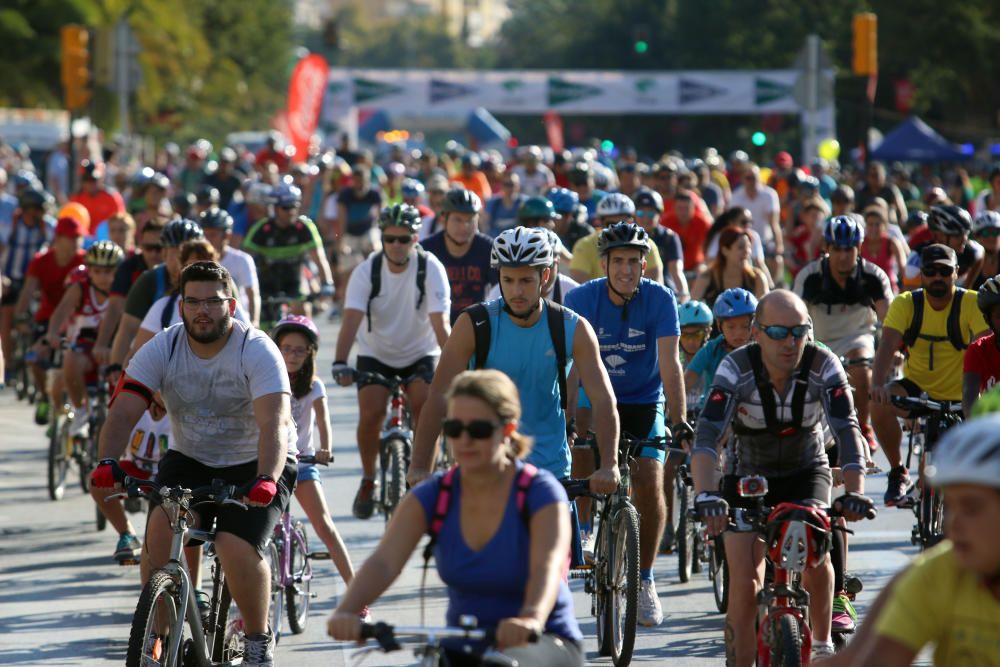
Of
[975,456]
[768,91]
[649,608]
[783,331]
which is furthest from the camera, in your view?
[768,91]

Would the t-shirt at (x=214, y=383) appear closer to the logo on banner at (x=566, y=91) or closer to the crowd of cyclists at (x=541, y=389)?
the crowd of cyclists at (x=541, y=389)

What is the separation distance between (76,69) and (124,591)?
15879 millimetres

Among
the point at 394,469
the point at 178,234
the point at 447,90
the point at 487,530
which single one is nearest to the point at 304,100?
the point at 447,90

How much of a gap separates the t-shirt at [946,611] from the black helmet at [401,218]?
7.54 m

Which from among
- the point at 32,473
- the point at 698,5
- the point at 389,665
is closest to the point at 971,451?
the point at 389,665

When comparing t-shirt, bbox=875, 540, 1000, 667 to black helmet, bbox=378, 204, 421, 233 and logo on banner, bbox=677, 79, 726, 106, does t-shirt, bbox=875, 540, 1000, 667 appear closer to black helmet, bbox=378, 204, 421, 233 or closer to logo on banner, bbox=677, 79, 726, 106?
black helmet, bbox=378, 204, 421, 233

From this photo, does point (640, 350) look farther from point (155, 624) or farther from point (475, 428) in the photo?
point (475, 428)

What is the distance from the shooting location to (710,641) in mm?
8859

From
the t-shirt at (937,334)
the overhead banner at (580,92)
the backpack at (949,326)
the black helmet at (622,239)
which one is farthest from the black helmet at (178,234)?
the overhead banner at (580,92)

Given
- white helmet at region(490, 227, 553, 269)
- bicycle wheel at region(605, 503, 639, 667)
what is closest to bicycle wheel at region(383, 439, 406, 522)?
bicycle wheel at region(605, 503, 639, 667)

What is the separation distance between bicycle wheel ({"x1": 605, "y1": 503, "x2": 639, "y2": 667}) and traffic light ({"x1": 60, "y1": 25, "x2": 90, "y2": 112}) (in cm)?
1769

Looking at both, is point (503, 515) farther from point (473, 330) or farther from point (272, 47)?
point (272, 47)

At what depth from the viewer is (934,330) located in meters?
10.5

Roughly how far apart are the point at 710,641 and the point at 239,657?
2243 millimetres
